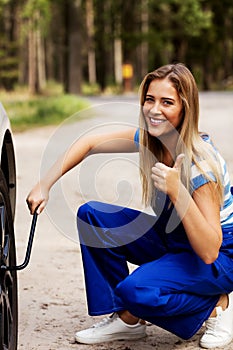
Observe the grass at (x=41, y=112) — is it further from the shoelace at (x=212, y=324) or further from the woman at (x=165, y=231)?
the shoelace at (x=212, y=324)

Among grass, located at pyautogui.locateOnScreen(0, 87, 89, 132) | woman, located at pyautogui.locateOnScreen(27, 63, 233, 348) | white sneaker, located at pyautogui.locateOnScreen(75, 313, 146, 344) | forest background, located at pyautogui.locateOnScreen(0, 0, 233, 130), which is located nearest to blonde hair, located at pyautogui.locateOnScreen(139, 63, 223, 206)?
woman, located at pyautogui.locateOnScreen(27, 63, 233, 348)

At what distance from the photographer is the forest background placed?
101 ft

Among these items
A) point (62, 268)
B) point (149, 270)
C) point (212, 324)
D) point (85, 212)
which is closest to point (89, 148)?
point (85, 212)

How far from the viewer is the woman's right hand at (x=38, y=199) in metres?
3.81

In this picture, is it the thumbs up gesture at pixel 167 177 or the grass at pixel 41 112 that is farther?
the grass at pixel 41 112

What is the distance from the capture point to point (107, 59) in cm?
4947

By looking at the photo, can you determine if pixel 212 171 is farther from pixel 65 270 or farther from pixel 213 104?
pixel 213 104

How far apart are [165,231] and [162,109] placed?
0.60 m

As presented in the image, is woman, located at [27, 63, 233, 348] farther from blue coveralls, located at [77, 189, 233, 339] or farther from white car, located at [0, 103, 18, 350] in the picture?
white car, located at [0, 103, 18, 350]

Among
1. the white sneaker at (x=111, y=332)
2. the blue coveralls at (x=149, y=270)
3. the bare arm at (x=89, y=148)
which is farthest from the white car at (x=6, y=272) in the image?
the white sneaker at (x=111, y=332)

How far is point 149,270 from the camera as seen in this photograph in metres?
3.77

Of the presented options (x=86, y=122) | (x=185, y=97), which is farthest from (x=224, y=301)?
(x=86, y=122)

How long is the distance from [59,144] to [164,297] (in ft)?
28.3

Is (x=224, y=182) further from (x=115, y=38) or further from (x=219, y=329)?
(x=115, y=38)
